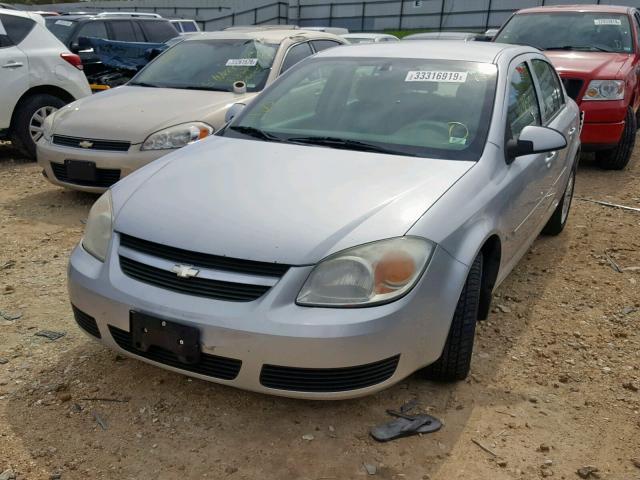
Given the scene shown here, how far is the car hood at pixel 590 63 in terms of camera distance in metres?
6.62

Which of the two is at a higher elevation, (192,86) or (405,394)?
(192,86)

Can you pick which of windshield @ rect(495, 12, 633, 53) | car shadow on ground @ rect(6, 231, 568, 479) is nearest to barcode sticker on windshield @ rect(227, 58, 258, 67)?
windshield @ rect(495, 12, 633, 53)

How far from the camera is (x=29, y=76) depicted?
6.80 meters

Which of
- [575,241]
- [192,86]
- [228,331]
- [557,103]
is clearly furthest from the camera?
[192,86]

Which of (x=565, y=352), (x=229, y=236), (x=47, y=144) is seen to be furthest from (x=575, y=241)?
(x=47, y=144)

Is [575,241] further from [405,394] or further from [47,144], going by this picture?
[47,144]

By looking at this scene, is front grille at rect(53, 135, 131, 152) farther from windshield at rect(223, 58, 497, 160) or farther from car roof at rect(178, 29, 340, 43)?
car roof at rect(178, 29, 340, 43)

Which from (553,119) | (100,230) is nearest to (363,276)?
(100,230)

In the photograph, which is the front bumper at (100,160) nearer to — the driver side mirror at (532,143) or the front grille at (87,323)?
the front grille at (87,323)

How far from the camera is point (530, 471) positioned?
241 centimetres

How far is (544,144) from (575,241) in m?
2.09

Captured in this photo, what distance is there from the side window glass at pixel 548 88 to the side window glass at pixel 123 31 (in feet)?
28.5

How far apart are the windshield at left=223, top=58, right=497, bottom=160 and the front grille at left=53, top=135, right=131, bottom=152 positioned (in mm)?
1800

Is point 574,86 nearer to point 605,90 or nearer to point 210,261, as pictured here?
point 605,90
